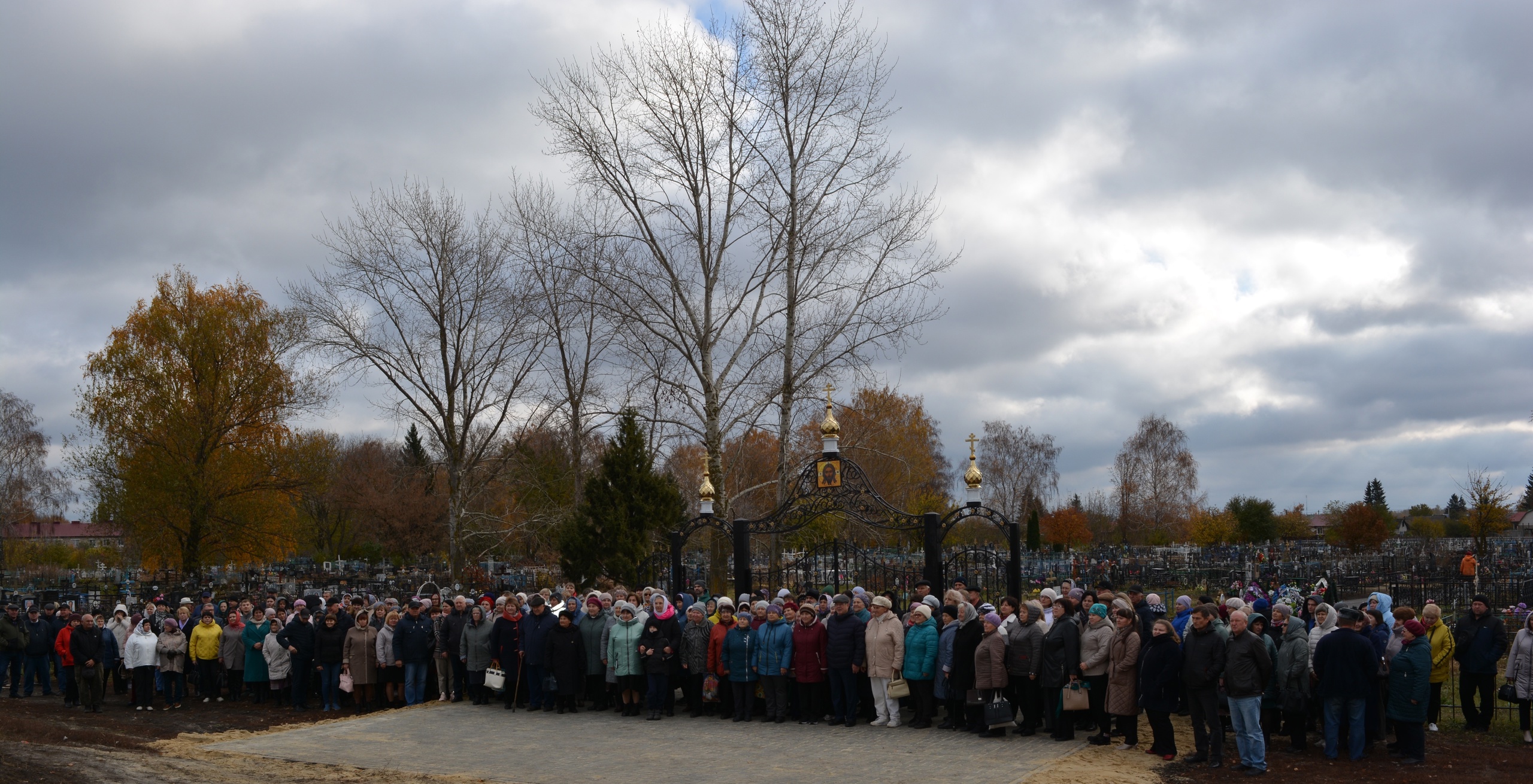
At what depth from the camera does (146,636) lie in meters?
15.7

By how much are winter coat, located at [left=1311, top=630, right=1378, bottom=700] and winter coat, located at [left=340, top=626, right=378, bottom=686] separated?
38.0ft

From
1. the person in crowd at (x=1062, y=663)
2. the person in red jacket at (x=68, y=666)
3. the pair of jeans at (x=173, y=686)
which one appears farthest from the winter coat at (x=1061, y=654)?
the person in red jacket at (x=68, y=666)

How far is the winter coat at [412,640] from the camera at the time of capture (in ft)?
48.4

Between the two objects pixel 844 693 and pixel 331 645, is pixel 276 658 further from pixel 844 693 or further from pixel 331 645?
pixel 844 693

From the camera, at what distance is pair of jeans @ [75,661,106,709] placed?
1546 centimetres

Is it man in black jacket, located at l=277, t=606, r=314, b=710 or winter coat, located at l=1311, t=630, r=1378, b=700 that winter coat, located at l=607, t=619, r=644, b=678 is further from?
winter coat, located at l=1311, t=630, r=1378, b=700

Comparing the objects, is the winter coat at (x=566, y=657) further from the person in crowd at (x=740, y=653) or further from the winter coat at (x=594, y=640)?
the person in crowd at (x=740, y=653)

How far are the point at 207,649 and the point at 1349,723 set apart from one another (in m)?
14.9

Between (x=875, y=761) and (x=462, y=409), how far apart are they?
22.7m

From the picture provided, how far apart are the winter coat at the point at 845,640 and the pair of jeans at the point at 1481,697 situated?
6.03 m

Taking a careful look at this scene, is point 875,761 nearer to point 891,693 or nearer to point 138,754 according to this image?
point 891,693

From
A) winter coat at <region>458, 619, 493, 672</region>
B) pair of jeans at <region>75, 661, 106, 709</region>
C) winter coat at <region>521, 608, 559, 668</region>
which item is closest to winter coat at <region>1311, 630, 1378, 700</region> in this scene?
winter coat at <region>521, 608, 559, 668</region>

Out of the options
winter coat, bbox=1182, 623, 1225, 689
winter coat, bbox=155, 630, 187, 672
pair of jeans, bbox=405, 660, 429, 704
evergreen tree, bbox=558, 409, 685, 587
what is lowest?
pair of jeans, bbox=405, 660, 429, 704

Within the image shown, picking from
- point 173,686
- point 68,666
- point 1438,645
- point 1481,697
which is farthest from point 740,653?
point 68,666
